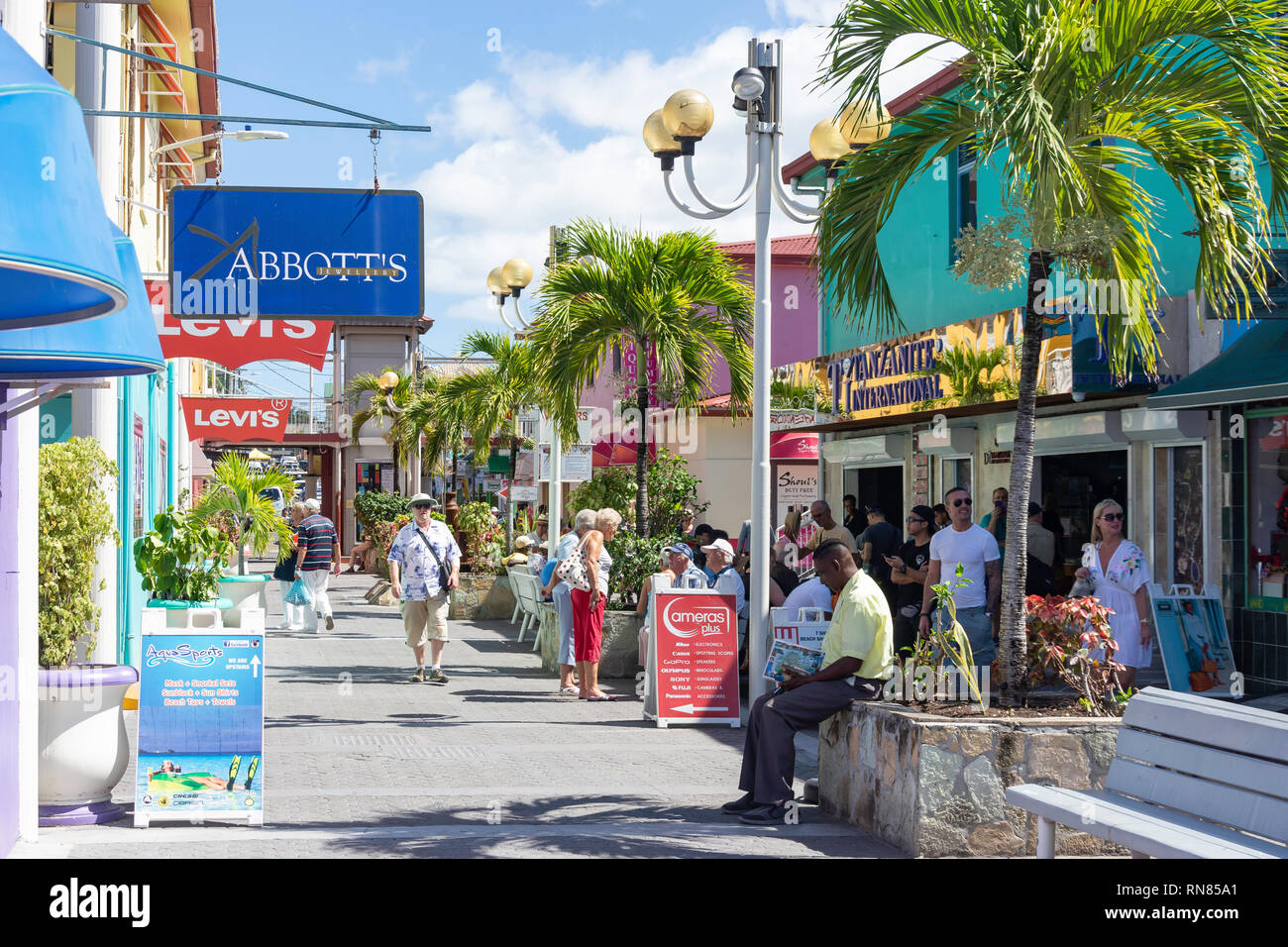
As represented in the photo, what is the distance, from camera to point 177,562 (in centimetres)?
995

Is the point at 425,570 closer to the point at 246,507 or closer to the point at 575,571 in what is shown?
the point at 575,571

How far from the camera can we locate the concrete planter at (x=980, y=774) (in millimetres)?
6863

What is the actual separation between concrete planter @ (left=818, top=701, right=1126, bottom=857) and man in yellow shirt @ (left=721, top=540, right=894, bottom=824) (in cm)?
54

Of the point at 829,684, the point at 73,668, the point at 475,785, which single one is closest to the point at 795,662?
the point at 829,684

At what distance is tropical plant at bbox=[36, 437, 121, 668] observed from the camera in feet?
26.2

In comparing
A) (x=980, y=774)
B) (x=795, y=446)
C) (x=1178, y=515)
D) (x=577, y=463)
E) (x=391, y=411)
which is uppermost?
(x=391, y=411)

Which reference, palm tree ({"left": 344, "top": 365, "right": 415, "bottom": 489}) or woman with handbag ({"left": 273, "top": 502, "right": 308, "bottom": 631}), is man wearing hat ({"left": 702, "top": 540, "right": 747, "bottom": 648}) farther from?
palm tree ({"left": 344, "top": 365, "right": 415, "bottom": 489})

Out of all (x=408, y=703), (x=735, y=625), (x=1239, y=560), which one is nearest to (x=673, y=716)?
(x=735, y=625)

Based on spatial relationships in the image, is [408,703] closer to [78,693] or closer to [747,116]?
[78,693]

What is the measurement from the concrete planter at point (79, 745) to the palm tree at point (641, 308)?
8089 mm

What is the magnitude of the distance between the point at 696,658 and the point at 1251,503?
5650 mm

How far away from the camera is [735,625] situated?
11.5m

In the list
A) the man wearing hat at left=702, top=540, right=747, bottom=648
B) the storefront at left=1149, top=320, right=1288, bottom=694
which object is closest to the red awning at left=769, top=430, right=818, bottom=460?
the storefront at left=1149, top=320, right=1288, bottom=694

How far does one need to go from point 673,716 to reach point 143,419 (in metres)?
8.09
